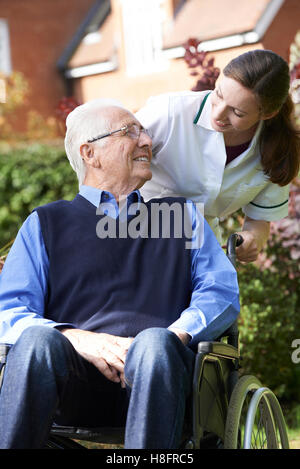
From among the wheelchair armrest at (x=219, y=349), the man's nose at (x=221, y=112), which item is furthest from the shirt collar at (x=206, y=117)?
the wheelchair armrest at (x=219, y=349)

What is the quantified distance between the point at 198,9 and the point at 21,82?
176 inches

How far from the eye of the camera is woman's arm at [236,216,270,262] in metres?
3.34

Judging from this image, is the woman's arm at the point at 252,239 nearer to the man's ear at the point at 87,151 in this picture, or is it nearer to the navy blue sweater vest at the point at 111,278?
the navy blue sweater vest at the point at 111,278

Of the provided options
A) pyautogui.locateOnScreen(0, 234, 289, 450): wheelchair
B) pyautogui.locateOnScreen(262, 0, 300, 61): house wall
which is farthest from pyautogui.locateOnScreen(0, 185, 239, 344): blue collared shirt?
pyautogui.locateOnScreen(262, 0, 300, 61): house wall

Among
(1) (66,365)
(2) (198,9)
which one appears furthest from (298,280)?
(2) (198,9)

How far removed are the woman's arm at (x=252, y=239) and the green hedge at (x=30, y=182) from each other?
5.64m

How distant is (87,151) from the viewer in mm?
3107

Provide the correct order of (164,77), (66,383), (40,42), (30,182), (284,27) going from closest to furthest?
1. (66,383)
2. (30,182)
3. (284,27)
4. (164,77)
5. (40,42)

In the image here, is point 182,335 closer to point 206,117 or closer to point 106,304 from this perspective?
point 106,304

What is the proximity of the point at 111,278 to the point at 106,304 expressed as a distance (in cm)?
10

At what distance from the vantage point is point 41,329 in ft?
7.89

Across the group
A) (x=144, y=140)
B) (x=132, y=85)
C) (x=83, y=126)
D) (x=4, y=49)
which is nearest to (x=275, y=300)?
(x=144, y=140)

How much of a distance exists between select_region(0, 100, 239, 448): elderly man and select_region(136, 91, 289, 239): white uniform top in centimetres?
22

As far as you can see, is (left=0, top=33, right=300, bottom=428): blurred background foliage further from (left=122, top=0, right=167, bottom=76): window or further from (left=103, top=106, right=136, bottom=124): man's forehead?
(left=122, top=0, right=167, bottom=76): window
